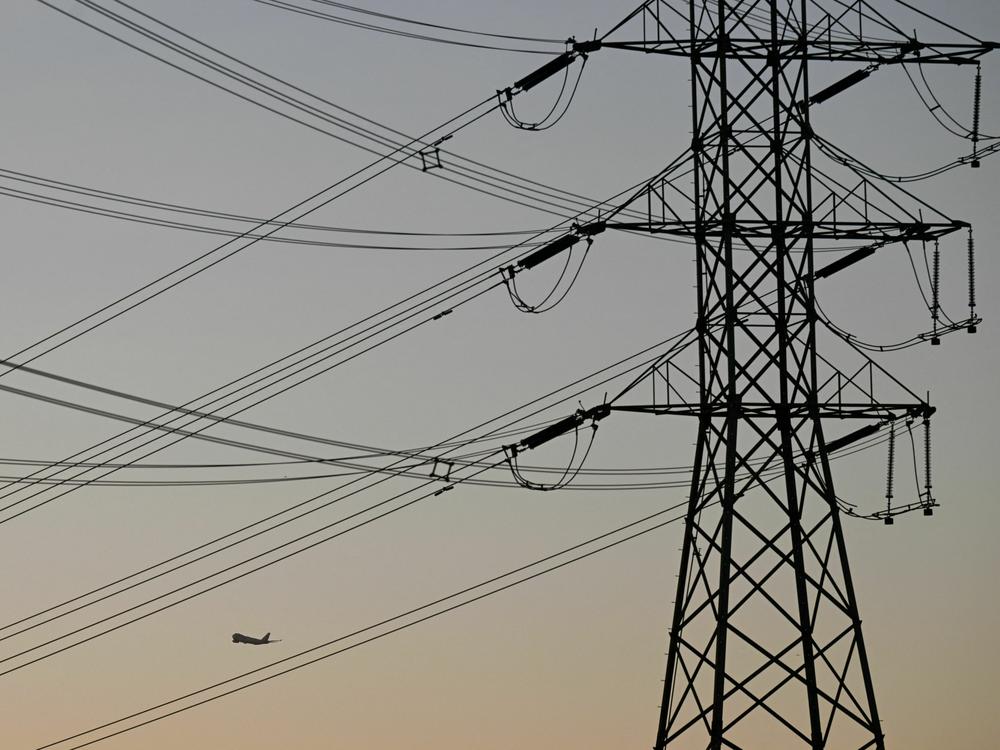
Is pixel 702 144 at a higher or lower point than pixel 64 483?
higher

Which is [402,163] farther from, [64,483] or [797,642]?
[797,642]

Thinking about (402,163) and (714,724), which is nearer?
(714,724)

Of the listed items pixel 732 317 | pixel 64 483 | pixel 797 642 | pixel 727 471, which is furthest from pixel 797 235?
pixel 64 483

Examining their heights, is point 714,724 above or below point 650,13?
below

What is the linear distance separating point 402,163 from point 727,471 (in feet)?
32.2

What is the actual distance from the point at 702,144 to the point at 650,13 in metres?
2.91

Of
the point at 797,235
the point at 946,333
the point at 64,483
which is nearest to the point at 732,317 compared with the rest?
the point at 797,235

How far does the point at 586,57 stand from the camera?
152 ft

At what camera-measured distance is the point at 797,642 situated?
4400 centimetres

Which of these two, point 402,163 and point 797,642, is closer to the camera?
point 797,642

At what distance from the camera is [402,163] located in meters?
47.9

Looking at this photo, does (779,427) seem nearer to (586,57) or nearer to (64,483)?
(586,57)

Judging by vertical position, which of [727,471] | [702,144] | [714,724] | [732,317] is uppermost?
[702,144]

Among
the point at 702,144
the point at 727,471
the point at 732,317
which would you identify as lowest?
the point at 727,471
